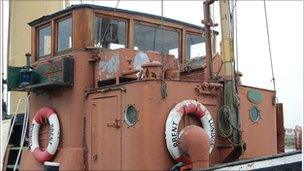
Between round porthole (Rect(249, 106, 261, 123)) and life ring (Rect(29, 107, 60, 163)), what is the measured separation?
9.44ft

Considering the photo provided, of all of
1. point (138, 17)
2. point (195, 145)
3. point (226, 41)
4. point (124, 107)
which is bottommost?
point (195, 145)

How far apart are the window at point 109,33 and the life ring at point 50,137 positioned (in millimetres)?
1308

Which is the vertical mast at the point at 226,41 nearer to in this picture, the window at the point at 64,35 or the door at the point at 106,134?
the door at the point at 106,134

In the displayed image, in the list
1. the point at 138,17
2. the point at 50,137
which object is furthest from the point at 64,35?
the point at 50,137

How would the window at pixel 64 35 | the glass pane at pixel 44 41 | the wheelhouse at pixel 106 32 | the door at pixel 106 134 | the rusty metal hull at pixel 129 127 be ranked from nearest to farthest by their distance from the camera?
the rusty metal hull at pixel 129 127 < the door at pixel 106 134 < the wheelhouse at pixel 106 32 < the window at pixel 64 35 < the glass pane at pixel 44 41

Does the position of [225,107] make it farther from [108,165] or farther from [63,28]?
[63,28]

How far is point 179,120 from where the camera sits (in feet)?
18.8

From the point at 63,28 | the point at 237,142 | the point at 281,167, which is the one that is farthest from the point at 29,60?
the point at 281,167

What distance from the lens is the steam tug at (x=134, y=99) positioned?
18.4ft

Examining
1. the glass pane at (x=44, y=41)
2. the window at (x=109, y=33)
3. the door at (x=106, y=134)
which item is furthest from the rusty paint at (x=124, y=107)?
the glass pane at (x=44, y=41)

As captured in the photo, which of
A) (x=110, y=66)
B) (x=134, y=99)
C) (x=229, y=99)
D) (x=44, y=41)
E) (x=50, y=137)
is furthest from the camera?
(x=44, y=41)

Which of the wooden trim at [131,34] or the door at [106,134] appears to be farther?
the wooden trim at [131,34]

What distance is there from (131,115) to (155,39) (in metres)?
1.93

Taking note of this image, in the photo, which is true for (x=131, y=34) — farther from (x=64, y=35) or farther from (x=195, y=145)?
(x=195, y=145)
